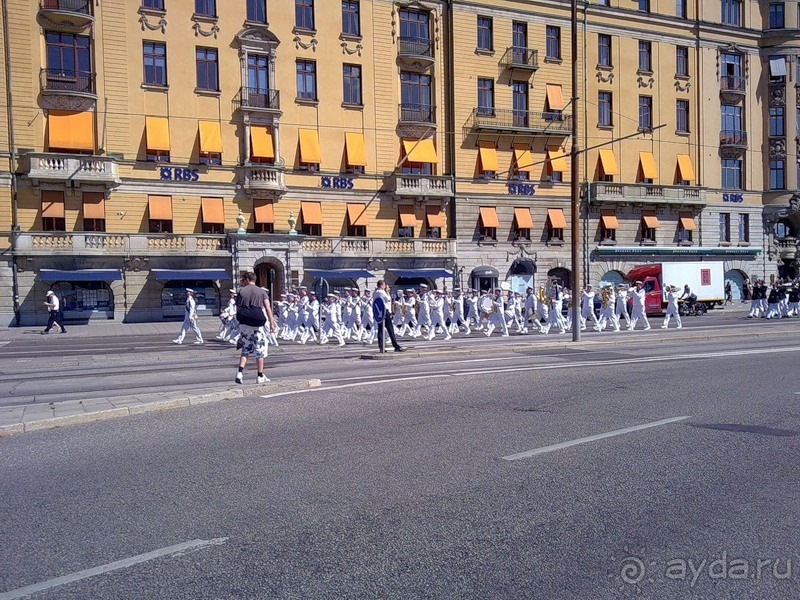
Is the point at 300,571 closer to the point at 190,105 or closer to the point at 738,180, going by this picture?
→ the point at 190,105

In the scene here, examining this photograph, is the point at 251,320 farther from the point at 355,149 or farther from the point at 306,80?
the point at 306,80

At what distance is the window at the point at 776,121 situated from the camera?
52844mm

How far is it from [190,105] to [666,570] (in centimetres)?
3711

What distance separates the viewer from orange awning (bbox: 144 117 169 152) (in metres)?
36.6

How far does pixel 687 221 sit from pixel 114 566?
50273 millimetres

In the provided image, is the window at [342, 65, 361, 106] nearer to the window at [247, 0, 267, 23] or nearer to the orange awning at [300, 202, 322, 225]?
the window at [247, 0, 267, 23]

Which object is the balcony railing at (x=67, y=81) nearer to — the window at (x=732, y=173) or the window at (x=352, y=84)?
the window at (x=352, y=84)

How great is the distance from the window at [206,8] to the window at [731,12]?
110 feet

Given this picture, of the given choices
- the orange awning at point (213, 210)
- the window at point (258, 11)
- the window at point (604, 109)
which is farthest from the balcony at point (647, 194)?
the orange awning at point (213, 210)

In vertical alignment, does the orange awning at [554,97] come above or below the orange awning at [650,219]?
above

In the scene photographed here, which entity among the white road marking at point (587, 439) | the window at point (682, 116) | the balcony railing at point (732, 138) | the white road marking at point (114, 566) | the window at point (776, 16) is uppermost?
the window at point (776, 16)

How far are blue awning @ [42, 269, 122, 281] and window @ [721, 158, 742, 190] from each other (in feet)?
129

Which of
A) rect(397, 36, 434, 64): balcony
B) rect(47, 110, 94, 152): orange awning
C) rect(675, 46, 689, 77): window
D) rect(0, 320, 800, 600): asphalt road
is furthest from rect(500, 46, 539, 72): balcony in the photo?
rect(0, 320, 800, 600): asphalt road

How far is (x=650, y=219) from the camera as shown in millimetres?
48938
